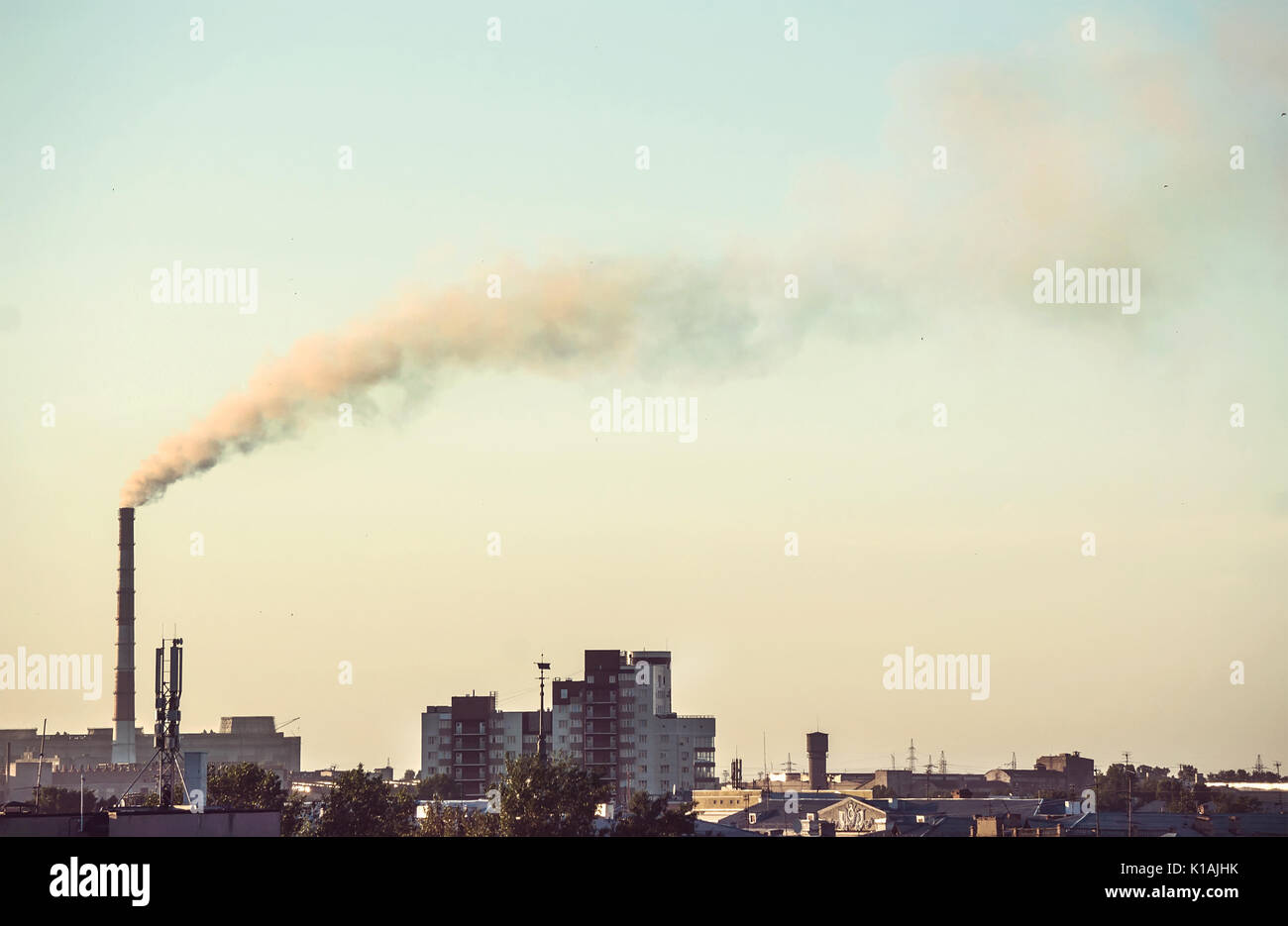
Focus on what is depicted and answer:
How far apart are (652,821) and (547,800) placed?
31.9 ft

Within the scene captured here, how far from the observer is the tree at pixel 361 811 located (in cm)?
11350

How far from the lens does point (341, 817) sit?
114 meters

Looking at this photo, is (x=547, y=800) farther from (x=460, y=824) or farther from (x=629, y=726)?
(x=629, y=726)

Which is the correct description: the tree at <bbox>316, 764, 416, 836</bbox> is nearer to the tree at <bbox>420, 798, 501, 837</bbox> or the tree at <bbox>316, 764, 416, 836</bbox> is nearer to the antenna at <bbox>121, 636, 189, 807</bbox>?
the tree at <bbox>420, 798, 501, 837</bbox>

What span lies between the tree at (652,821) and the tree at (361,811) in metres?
15.6

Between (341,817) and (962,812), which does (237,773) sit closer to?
(341,817)

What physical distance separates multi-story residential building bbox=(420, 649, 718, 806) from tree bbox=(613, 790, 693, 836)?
7565 centimetres

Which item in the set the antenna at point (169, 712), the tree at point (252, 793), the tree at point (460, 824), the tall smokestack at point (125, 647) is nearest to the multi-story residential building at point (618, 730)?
the tall smokestack at point (125, 647)

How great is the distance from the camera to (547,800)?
115 metres

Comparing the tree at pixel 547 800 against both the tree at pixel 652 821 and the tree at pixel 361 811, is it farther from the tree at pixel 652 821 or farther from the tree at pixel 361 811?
the tree at pixel 361 811

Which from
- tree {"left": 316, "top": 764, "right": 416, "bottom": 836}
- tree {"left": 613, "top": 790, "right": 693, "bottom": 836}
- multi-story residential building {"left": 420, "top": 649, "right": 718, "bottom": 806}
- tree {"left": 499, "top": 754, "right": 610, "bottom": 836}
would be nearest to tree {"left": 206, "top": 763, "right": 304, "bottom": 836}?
tree {"left": 316, "top": 764, "right": 416, "bottom": 836}
